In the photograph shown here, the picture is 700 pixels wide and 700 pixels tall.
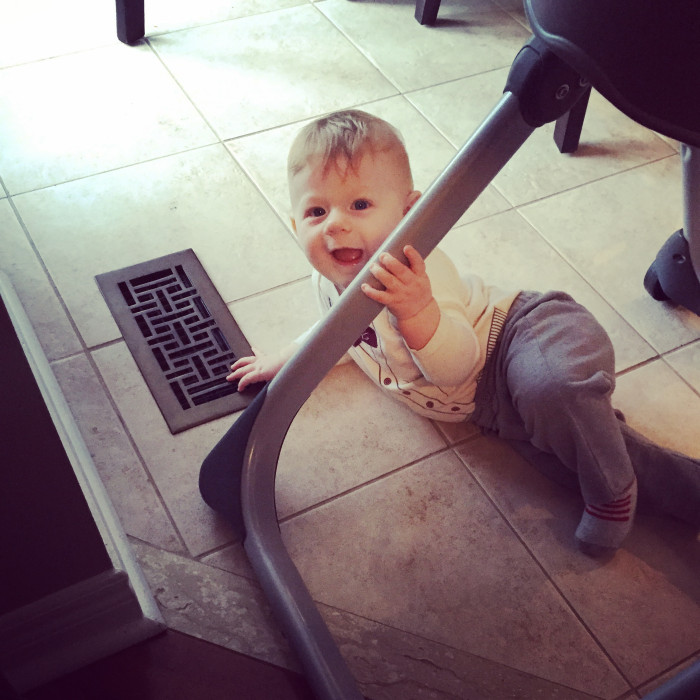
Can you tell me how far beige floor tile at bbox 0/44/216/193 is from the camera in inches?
61.3

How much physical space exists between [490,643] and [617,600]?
177mm

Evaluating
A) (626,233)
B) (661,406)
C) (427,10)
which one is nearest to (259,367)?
(661,406)

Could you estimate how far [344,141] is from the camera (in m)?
0.97

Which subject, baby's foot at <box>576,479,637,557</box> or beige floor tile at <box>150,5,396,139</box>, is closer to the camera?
baby's foot at <box>576,479,637,557</box>

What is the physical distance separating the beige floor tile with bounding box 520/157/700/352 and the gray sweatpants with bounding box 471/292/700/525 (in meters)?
0.30

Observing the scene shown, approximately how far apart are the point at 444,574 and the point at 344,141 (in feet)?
1.83

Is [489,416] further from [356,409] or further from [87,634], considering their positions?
[87,634]

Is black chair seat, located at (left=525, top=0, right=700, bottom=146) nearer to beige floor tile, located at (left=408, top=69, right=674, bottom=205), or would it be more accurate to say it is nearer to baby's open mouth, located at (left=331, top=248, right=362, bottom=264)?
baby's open mouth, located at (left=331, top=248, right=362, bottom=264)

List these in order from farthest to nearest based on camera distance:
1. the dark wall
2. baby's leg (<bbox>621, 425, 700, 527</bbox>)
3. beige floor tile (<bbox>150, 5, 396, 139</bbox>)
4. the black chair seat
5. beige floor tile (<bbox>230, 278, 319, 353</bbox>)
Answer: beige floor tile (<bbox>150, 5, 396, 139</bbox>) → beige floor tile (<bbox>230, 278, 319, 353</bbox>) → baby's leg (<bbox>621, 425, 700, 527</bbox>) → the dark wall → the black chair seat

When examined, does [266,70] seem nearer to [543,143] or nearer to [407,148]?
[407,148]

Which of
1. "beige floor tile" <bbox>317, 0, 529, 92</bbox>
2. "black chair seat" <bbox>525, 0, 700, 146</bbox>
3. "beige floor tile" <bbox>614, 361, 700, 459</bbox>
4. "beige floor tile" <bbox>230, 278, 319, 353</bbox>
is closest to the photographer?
"black chair seat" <bbox>525, 0, 700, 146</bbox>

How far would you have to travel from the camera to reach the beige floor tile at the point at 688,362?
1.28m

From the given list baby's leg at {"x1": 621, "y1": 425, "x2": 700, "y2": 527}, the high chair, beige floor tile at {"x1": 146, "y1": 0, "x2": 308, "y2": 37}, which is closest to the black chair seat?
the high chair

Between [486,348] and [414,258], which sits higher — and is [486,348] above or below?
below
